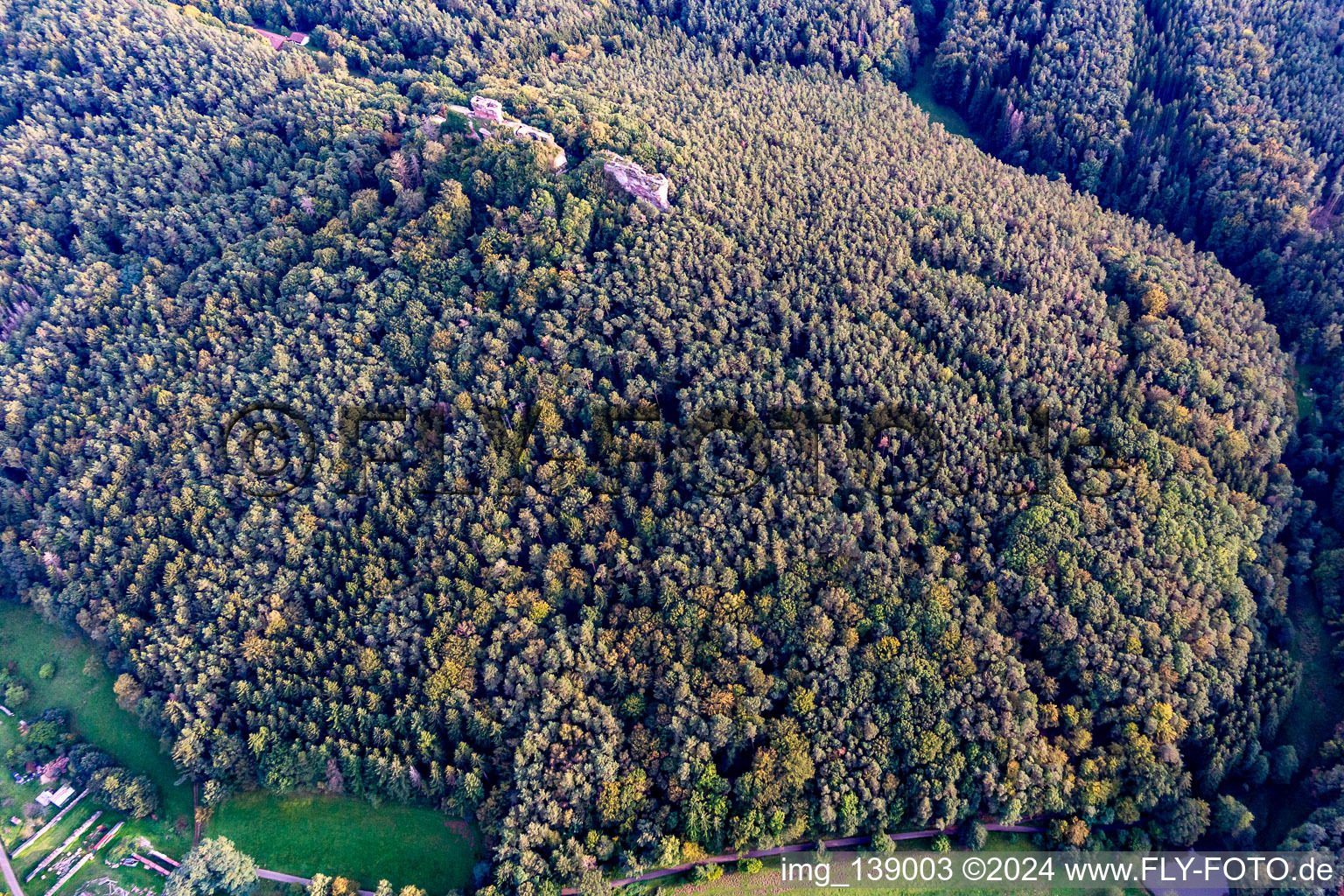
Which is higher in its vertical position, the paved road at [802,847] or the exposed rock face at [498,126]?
the exposed rock face at [498,126]

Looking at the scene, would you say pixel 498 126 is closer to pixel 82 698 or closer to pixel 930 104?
pixel 930 104

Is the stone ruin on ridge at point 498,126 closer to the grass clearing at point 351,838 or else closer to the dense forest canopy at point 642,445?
the dense forest canopy at point 642,445

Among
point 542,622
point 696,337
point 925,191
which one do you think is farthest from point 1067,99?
point 542,622

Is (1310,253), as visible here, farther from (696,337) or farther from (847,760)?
(847,760)

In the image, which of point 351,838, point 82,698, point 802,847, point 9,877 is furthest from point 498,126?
point 9,877

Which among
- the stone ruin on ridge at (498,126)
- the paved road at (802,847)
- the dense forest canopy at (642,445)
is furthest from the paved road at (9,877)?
the stone ruin on ridge at (498,126)

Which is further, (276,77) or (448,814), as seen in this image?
(276,77)
